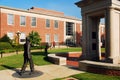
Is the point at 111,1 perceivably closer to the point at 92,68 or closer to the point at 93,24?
the point at 93,24

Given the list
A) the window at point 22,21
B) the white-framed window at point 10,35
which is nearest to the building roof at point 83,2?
the white-framed window at point 10,35

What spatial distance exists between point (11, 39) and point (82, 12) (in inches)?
976

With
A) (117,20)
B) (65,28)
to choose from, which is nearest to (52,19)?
(65,28)

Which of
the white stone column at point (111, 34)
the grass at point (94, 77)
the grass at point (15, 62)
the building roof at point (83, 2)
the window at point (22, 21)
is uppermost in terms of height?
the window at point (22, 21)

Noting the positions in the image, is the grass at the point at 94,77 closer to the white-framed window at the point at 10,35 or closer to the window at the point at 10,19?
the white-framed window at the point at 10,35

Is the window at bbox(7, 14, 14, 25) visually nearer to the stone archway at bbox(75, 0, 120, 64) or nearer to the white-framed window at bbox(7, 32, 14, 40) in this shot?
the white-framed window at bbox(7, 32, 14, 40)

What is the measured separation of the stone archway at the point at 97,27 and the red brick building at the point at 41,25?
24.9m

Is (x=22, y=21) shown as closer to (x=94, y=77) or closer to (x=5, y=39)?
(x=5, y=39)

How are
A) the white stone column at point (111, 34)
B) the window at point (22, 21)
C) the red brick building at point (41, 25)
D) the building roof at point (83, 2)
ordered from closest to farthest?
1. the white stone column at point (111, 34)
2. the building roof at point (83, 2)
3. the red brick building at point (41, 25)
4. the window at point (22, 21)

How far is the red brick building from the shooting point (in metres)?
38.5

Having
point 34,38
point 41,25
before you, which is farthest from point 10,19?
point 41,25

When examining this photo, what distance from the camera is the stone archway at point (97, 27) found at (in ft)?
44.9

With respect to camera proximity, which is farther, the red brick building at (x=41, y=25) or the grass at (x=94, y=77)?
the red brick building at (x=41, y=25)

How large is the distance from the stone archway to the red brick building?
24892 millimetres
